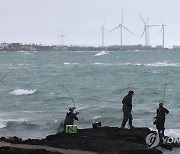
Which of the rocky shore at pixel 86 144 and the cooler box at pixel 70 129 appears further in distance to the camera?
the cooler box at pixel 70 129

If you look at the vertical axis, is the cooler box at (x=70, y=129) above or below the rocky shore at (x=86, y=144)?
above

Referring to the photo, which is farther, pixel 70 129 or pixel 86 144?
pixel 70 129

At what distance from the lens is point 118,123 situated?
24219 millimetres

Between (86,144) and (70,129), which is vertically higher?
Answer: (70,129)

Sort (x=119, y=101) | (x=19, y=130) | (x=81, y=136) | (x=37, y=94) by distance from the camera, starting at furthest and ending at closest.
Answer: (x=37, y=94), (x=119, y=101), (x=19, y=130), (x=81, y=136)

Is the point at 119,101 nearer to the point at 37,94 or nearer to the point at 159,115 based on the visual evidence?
the point at 37,94

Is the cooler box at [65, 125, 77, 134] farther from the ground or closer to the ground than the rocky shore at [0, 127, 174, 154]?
farther from the ground

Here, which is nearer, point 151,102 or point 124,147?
point 124,147

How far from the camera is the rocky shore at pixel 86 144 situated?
1282 cm

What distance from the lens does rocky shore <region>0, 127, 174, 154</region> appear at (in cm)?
1282

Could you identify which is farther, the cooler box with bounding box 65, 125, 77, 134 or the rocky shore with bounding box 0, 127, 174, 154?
the cooler box with bounding box 65, 125, 77, 134

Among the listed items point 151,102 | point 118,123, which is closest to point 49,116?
point 118,123

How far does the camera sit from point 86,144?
13.9 m

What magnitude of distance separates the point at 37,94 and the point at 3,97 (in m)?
4.11
